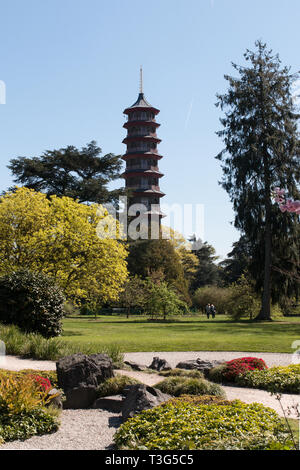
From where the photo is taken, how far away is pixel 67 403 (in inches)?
287

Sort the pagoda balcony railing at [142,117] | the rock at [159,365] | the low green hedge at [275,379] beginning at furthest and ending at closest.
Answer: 1. the pagoda balcony railing at [142,117]
2. the rock at [159,365]
3. the low green hedge at [275,379]

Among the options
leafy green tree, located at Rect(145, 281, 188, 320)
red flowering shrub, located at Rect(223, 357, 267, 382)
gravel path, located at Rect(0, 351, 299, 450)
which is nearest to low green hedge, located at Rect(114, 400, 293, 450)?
gravel path, located at Rect(0, 351, 299, 450)

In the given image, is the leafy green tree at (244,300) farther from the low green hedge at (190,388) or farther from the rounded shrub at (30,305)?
the low green hedge at (190,388)

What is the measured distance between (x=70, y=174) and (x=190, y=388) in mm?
31574

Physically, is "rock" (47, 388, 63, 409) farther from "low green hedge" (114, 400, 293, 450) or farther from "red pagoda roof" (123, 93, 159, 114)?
"red pagoda roof" (123, 93, 159, 114)

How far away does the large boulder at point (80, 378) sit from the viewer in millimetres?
7324

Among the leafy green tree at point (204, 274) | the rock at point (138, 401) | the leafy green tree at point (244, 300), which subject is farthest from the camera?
the leafy green tree at point (204, 274)

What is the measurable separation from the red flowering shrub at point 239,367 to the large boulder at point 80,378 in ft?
8.10

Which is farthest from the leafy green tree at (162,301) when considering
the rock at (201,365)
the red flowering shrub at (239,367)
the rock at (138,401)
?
the rock at (138,401)

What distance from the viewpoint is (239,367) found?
923 centimetres

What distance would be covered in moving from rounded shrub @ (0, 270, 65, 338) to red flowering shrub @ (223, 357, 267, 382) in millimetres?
6916
